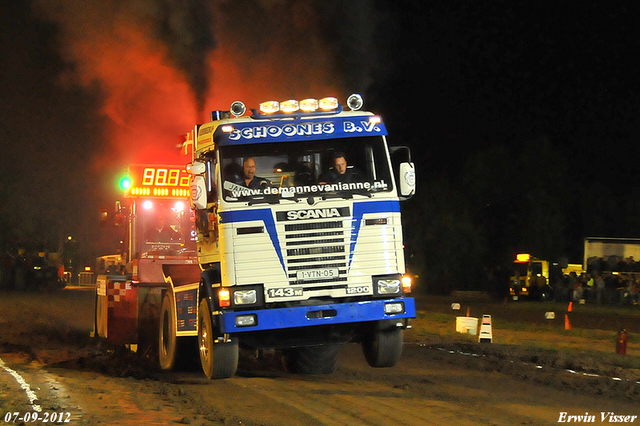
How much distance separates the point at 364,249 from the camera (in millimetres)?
10195

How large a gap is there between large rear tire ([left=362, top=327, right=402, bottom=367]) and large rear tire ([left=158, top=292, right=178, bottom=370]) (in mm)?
3001

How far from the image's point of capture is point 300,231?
10.1 meters

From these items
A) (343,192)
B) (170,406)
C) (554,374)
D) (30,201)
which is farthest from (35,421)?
(30,201)

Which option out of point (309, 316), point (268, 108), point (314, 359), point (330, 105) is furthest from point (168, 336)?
point (330, 105)

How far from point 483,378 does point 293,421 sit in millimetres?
4129

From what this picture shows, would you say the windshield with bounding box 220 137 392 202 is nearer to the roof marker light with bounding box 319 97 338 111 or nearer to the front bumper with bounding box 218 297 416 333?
the roof marker light with bounding box 319 97 338 111

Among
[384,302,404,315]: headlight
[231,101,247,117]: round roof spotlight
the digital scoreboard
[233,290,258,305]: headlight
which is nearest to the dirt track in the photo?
[384,302,404,315]: headlight

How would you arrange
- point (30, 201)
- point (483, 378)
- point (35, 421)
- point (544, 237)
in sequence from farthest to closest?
point (30, 201)
point (544, 237)
point (483, 378)
point (35, 421)

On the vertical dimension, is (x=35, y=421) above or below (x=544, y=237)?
below

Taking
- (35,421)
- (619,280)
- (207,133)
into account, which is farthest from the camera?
(619,280)

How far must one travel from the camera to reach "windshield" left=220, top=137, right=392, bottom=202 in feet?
33.7

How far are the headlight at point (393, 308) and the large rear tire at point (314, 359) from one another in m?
2.57

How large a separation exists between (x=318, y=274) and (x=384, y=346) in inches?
59.8

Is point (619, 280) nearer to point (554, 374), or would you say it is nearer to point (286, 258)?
point (554, 374)
